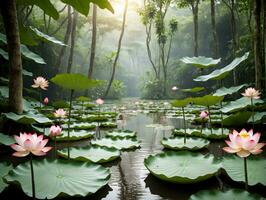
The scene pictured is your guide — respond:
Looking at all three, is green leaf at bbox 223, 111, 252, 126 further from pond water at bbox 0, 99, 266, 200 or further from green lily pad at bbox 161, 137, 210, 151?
pond water at bbox 0, 99, 266, 200

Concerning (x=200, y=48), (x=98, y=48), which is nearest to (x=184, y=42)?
(x=200, y=48)

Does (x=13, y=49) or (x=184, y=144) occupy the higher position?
(x=13, y=49)

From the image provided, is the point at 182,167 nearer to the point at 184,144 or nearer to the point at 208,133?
the point at 184,144

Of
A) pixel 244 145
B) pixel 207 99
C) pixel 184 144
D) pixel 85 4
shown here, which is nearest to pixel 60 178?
pixel 244 145

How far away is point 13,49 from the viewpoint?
288 cm

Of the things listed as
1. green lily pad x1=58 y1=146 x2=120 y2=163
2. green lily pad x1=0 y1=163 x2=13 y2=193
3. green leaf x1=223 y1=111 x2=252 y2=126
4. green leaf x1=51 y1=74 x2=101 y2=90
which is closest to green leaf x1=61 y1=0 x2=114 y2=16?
green leaf x1=51 y1=74 x2=101 y2=90

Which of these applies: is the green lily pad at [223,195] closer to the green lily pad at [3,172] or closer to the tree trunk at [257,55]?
the green lily pad at [3,172]

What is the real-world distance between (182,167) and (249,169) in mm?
503

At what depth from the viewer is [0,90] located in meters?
4.29

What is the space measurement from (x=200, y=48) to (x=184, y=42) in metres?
3.50

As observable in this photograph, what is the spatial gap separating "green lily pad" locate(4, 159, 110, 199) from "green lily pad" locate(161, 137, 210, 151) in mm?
1298

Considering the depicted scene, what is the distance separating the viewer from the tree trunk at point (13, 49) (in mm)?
2829

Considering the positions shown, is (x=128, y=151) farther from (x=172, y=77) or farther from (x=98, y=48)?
→ (x=98, y=48)

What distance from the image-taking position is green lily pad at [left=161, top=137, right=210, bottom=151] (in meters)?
3.14
